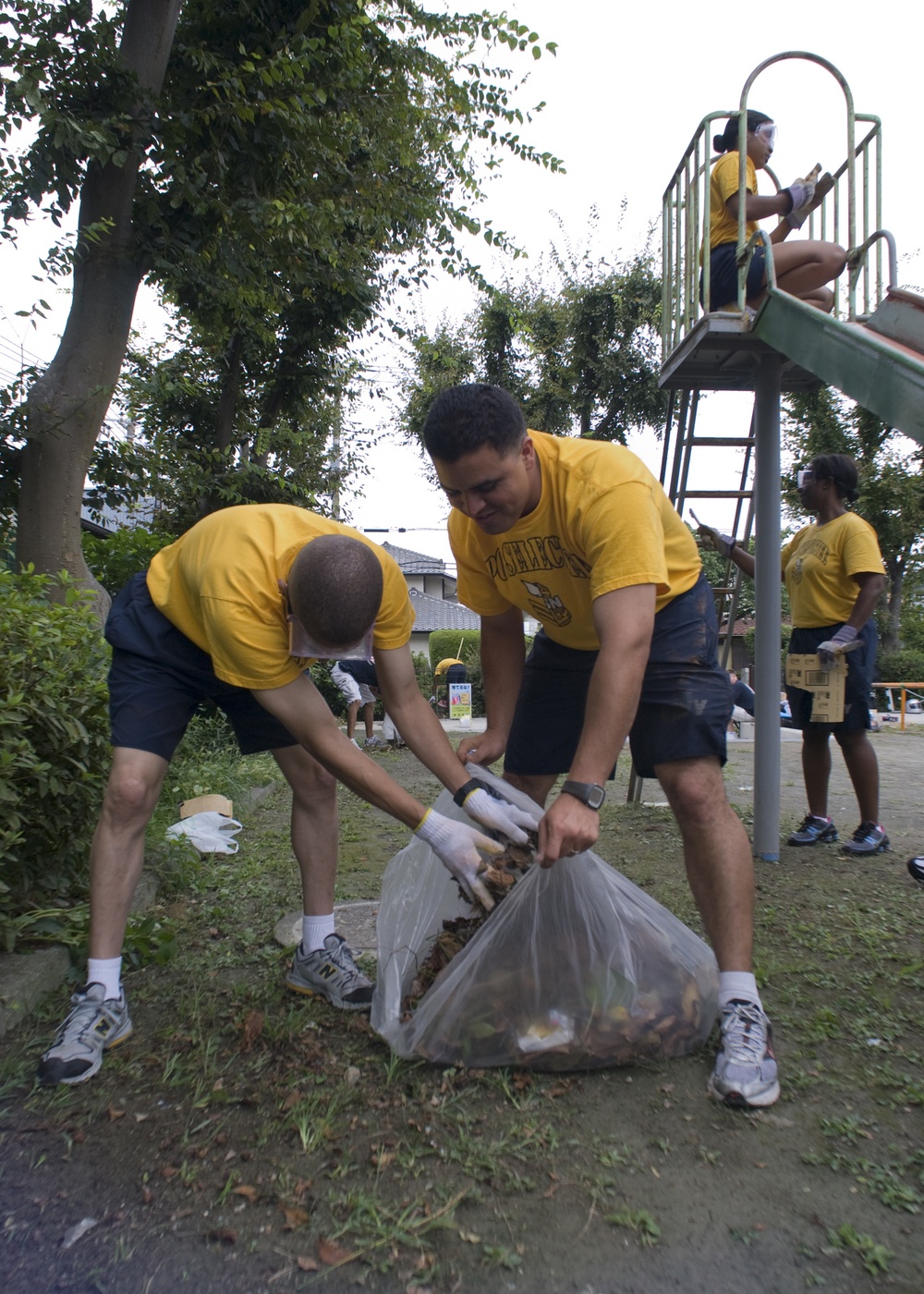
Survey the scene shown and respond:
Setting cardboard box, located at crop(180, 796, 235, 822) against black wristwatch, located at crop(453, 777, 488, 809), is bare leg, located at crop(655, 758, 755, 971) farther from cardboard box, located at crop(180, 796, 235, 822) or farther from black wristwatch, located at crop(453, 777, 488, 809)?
cardboard box, located at crop(180, 796, 235, 822)

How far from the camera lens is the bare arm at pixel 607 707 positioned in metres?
1.77

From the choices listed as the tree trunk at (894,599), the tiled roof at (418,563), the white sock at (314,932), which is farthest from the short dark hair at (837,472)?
the tiled roof at (418,563)

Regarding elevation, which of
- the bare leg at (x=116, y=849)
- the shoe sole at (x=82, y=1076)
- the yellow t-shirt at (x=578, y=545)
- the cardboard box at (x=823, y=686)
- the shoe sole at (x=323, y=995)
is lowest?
the shoe sole at (x=82, y=1076)

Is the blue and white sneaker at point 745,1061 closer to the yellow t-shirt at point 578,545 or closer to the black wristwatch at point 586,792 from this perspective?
the black wristwatch at point 586,792

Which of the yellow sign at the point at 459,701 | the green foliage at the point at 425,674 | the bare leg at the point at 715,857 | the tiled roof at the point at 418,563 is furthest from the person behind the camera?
the tiled roof at the point at 418,563

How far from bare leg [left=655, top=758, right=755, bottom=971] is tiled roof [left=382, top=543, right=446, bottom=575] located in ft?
121

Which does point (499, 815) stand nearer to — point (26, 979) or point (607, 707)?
point (607, 707)

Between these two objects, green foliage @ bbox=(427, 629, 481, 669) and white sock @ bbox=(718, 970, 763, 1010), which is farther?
green foliage @ bbox=(427, 629, 481, 669)

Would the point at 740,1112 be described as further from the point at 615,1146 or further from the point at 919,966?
the point at 919,966

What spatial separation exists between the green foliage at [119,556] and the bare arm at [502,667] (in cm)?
426

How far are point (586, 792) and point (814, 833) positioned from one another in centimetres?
272

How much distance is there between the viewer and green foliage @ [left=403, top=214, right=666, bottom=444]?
650 inches

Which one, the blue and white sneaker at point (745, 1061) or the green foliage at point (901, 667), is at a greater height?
the green foliage at point (901, 667)

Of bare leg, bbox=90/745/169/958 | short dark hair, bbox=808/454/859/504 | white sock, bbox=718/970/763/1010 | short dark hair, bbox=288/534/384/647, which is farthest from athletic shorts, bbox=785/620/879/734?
bare leg, bbox=90/745/169/958
